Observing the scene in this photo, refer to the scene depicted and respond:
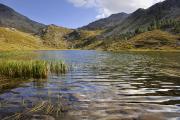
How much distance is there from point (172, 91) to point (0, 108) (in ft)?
47.4

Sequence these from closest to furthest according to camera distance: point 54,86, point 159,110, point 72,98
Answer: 1. point 159,110
2. point 72,98
3. point 54,86

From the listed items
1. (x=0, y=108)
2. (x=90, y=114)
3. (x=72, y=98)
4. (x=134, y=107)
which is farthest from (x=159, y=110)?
(x=0, y=108)

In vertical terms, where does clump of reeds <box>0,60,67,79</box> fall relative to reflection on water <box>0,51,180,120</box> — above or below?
above

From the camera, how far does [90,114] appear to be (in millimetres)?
16656

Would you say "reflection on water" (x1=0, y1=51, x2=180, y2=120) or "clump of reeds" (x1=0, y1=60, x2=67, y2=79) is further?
"clump of reeds" (x1=0, y1=60, x2=67, y2=79)

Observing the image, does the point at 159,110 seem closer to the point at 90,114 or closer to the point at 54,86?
the point at 90,114

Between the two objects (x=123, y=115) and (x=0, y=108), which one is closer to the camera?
(x=123, y=115)

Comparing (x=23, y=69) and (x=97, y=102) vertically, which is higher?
(x=23, y=69)

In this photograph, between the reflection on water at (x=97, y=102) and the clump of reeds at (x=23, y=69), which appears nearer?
the reflection on water at (x=97, y=102)

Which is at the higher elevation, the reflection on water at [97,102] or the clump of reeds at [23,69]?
the clump of reeds at [23,69]

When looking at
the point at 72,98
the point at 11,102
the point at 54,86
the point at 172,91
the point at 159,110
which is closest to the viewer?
the point at 159,110

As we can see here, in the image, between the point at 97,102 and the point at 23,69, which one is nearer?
the point at 97,102

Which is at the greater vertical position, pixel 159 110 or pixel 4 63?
pixel 4 63

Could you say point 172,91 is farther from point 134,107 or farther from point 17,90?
point 17,90
